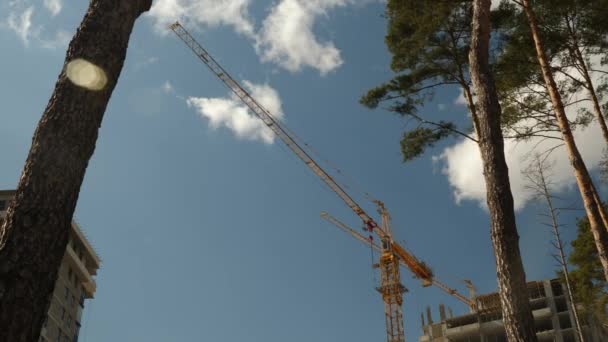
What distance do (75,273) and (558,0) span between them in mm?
45213

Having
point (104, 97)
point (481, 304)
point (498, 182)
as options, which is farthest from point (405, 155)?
point (481, 304)

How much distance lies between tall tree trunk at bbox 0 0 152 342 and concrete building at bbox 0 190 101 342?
40.0 m

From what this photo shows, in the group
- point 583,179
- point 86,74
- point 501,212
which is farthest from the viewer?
point 583,179

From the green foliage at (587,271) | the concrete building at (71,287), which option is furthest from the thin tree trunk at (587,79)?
the concrete building at (71,287)

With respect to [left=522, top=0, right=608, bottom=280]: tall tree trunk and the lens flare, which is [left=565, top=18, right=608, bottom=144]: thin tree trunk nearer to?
[left=522, top=0, right=608, bottom=280]: tall tree trunk

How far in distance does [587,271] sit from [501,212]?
774 inches

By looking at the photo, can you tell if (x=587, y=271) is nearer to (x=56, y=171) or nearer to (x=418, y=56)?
(x=418, y=56)

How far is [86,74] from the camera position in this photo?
4.97 metres

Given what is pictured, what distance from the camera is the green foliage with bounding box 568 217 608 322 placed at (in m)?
24.2

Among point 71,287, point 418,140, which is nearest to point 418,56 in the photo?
point 418,140

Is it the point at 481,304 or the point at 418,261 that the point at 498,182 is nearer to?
the point at 481,304

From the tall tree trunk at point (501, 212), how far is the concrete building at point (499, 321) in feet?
150

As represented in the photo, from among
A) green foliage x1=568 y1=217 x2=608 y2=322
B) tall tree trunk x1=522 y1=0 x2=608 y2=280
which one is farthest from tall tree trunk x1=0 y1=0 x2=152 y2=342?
green foliage x1=568 y1=217 x2=608 y2=322

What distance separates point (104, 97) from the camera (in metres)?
4.98
